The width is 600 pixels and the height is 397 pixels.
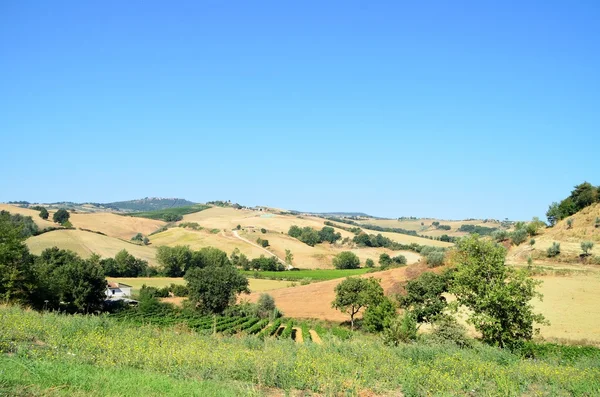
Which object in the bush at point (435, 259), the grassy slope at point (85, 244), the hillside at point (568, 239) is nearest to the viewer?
the hillside at point (568, 239)

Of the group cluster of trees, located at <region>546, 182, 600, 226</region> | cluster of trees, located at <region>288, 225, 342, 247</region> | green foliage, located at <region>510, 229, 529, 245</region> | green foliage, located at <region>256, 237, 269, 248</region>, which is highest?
cluster of trees, located at <region>546, 182, 600, 226</region>

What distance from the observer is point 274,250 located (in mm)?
124188

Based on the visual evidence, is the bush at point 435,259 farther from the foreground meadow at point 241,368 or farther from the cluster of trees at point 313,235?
the cluster of trees at point 313,235

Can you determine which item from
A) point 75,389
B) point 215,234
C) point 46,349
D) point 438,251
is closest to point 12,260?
point 46,349

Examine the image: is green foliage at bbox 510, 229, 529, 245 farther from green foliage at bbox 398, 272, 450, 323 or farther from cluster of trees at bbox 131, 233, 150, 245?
cluster of trees at bbox 131, 233, 150, 245

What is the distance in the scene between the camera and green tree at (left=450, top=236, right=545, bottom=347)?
910 inches

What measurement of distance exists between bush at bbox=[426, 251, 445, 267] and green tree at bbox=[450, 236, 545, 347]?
1559 inches

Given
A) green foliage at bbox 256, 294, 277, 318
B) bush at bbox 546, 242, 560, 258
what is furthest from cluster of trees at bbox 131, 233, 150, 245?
bush at bbox 546, 242, 560, 258

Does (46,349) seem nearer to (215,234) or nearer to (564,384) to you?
(564,384)

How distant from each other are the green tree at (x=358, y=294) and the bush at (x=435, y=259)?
15.8 meters

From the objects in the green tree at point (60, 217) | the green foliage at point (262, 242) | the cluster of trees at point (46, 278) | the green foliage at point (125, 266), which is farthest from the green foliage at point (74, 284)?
the green tree at point (60, 217)

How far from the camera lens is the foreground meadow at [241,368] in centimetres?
1010

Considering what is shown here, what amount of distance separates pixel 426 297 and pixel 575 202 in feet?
179

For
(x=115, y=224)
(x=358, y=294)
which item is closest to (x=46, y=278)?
(x=358, y=294)
